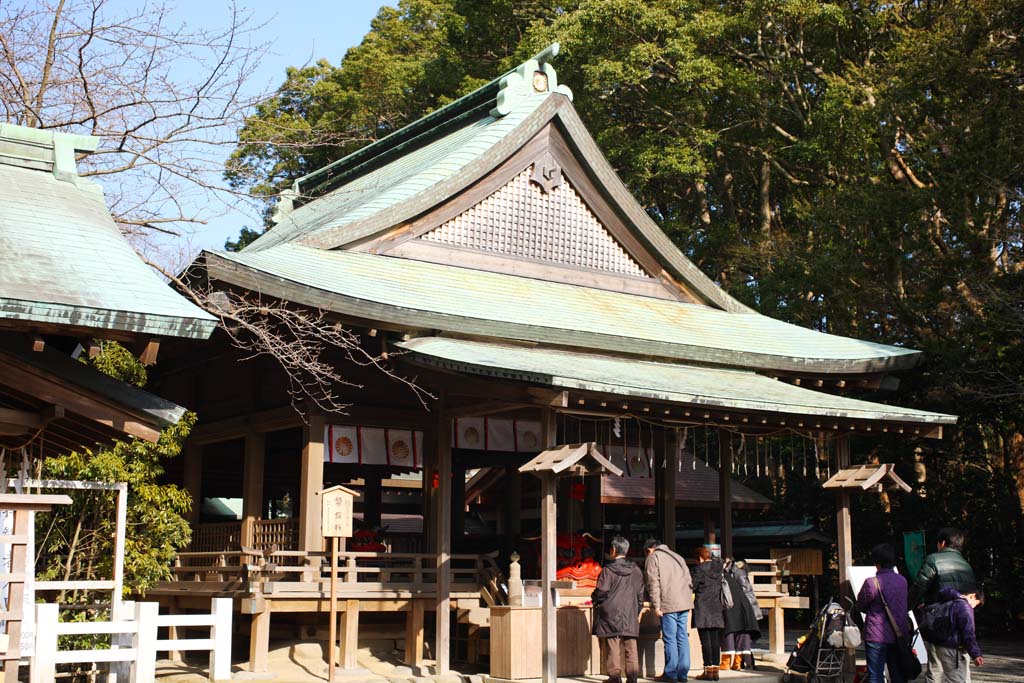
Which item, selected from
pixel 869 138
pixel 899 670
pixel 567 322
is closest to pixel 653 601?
pixel 899 670

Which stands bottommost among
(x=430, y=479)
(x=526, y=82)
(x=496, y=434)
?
(x=430, y=479)

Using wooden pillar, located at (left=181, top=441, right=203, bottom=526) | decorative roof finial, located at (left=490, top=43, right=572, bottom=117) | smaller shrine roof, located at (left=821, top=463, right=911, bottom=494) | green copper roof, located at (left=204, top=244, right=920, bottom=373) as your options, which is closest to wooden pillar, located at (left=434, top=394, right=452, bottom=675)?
green copper roof, located at (left=204, top=244, right=920, bottom=373)

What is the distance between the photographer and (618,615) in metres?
11.7

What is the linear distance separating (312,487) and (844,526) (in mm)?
6681

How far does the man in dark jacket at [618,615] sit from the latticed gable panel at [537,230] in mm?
6392

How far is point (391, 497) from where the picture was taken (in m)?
26.7

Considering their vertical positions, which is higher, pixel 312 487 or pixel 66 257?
pixel 66 257

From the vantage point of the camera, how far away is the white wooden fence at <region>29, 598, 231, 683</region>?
8.31 meters

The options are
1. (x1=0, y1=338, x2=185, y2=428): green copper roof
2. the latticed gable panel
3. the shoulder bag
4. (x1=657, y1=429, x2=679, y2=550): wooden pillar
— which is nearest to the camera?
(x1=0, y1=338, x2=185, y2=428): green copper roof

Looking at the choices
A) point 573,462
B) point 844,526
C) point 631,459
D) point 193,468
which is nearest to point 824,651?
point 844,526

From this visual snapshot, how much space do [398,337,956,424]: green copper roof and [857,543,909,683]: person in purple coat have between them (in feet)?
9.66

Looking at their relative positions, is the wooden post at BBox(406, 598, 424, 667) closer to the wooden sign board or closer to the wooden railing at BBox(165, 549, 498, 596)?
the wooden railing at BBox(165, 549, 498, 596)

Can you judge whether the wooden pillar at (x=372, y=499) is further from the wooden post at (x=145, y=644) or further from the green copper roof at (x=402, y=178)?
the wooden post at (x=145, y=644)

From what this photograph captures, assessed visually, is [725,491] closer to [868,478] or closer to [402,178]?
[868,478]
